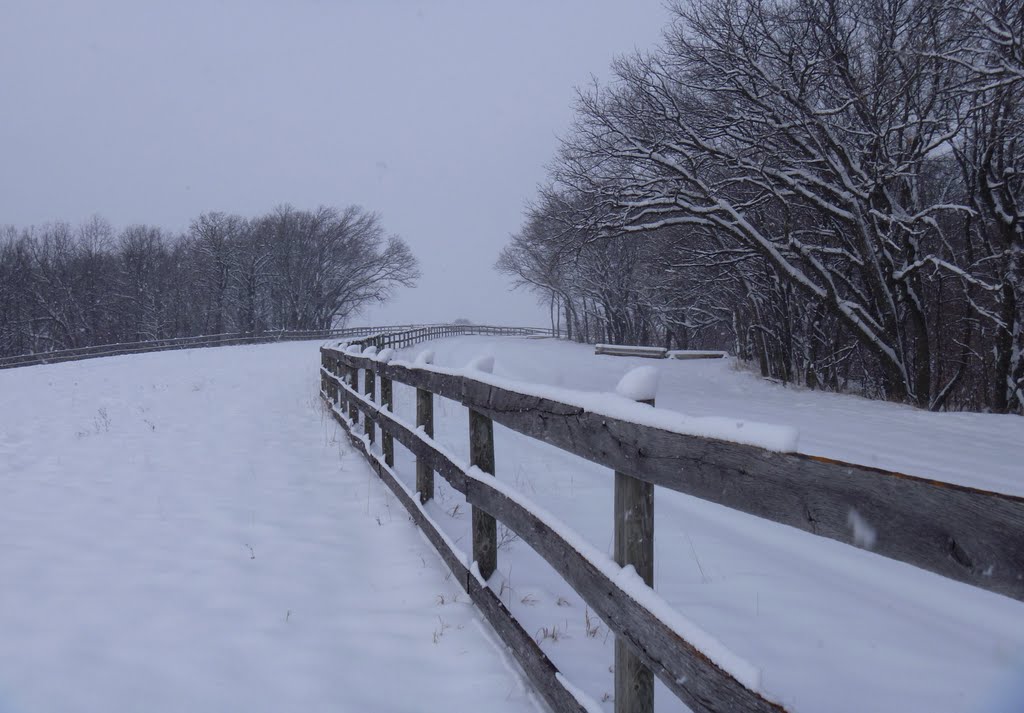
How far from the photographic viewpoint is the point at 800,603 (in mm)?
3486

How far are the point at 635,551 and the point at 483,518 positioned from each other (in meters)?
1.61

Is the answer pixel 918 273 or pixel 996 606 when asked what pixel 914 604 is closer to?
pixel 996 606

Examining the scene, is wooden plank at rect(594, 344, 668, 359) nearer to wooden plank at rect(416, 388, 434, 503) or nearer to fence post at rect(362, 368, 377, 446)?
fence post at rect(362, 368, 377, 446)

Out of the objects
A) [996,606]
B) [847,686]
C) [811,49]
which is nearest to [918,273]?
[811,49]

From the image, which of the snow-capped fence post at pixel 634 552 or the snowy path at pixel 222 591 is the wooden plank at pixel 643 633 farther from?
the snowy path at pixel 222 591

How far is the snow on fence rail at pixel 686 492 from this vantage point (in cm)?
113

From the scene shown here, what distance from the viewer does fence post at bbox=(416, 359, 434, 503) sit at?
4.76 m

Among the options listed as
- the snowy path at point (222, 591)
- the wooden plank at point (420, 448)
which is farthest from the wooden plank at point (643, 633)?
the wooden plank at point (420, 448)

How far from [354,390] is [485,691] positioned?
19.0 ft

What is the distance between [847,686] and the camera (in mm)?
2635

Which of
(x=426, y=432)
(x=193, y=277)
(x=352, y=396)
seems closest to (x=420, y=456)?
(x=426, y=432)

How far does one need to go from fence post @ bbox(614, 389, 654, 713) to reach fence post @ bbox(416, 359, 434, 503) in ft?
9.12

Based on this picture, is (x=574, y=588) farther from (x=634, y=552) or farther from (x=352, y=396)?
(x=352, y=396)

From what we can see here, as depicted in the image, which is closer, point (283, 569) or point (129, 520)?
point (283, 569)
